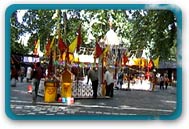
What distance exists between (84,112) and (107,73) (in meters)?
0.27

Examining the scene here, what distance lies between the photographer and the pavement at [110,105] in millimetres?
4535

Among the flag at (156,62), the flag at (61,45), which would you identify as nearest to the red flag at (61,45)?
the flag at (61,45)

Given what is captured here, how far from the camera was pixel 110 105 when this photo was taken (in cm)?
455

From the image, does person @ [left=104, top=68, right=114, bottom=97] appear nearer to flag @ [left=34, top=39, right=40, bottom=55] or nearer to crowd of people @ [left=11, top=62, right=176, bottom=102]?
crowd of people @ [left=11, top=62, right=176, bottom=102]

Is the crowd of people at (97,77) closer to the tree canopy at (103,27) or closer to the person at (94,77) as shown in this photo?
the person at (94,77)

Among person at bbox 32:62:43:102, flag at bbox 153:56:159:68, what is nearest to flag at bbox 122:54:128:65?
flag at bbox 153:56:159:68

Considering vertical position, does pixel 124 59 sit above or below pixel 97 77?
above

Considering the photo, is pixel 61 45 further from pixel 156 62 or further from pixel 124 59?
pixel 156 62

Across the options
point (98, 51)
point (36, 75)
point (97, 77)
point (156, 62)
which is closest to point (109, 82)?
point (97, 77)

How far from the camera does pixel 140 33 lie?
4594mm
